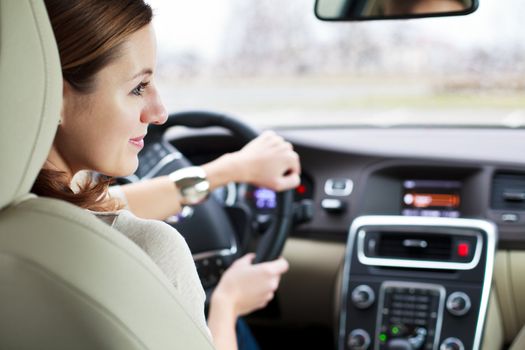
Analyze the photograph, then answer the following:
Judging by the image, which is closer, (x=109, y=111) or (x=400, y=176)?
(x=109, y=111)

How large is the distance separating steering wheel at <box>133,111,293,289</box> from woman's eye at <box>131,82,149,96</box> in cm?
104

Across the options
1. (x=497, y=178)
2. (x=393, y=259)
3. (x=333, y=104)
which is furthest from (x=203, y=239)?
(x=333, y=104)

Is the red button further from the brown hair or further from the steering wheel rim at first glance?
the brown hair

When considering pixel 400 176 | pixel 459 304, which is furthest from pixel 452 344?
pixel 400 176

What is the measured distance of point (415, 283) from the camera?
2.65 metres

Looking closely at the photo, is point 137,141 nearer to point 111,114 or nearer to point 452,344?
point 111,114

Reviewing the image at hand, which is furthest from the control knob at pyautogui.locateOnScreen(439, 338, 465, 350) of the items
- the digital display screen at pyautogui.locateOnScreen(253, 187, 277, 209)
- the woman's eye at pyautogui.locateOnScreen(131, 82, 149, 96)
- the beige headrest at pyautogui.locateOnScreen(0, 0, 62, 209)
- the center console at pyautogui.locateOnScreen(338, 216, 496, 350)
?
the beige headrest at pyautogui.locateOnScreen(0, 0, 62, 209)

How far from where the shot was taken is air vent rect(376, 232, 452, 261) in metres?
2.66

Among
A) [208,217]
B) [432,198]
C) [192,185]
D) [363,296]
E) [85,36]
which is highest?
[85,36]

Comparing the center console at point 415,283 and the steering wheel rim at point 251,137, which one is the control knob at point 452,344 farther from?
the steering wheel rim at point 251,137

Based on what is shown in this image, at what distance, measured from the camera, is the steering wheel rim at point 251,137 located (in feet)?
7.36

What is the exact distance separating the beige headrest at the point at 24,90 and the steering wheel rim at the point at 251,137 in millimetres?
1288

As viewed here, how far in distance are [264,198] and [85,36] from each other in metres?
1.88

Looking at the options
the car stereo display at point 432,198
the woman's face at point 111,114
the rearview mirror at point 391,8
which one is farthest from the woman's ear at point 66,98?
the car stereo display at point 432,198
